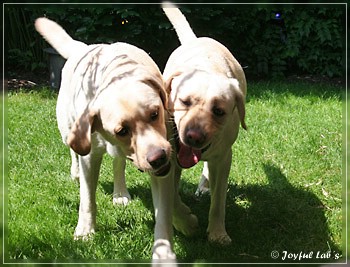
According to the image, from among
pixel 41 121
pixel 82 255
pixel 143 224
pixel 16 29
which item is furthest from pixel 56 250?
pixel 16 29

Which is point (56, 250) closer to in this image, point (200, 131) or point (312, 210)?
point (200, 131)

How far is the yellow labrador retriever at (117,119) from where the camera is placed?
2766 mm

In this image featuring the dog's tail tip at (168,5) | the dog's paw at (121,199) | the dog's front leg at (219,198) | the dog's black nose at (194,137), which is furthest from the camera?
the dog's tail tip at (168,5)

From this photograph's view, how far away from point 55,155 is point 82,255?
1722 millimetres

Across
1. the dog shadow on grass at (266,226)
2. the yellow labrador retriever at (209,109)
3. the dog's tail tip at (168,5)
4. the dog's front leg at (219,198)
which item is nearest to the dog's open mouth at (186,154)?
the yellow labrador retriever at (209,109)

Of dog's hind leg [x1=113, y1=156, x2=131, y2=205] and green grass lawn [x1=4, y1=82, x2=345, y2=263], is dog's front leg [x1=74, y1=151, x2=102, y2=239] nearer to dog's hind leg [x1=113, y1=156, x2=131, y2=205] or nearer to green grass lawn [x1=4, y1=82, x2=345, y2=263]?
green grass lawn [x1=4, y1=82, x2=345, y2=263]

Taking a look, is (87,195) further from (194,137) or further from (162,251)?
(194,137)

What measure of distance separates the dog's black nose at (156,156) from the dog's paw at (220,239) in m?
0.95

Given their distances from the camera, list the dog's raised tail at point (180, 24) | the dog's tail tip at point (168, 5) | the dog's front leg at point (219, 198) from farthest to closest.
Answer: the dog's tail tip at point (168, 5), the dog's raised tail at point (180, 24), the dog's front leg at point (219, 198)

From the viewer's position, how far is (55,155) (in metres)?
4.85

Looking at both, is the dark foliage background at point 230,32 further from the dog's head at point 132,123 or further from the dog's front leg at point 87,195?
the dog's head at point 132,123

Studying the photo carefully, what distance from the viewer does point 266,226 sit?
3.73 m

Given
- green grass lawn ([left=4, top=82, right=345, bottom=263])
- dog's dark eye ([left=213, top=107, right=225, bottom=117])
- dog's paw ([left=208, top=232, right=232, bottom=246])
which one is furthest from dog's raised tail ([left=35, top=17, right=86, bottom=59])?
dog's paw ([left=208, top=232, right=232, bottom=246])

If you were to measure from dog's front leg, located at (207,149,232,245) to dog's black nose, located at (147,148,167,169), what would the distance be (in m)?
0.76
